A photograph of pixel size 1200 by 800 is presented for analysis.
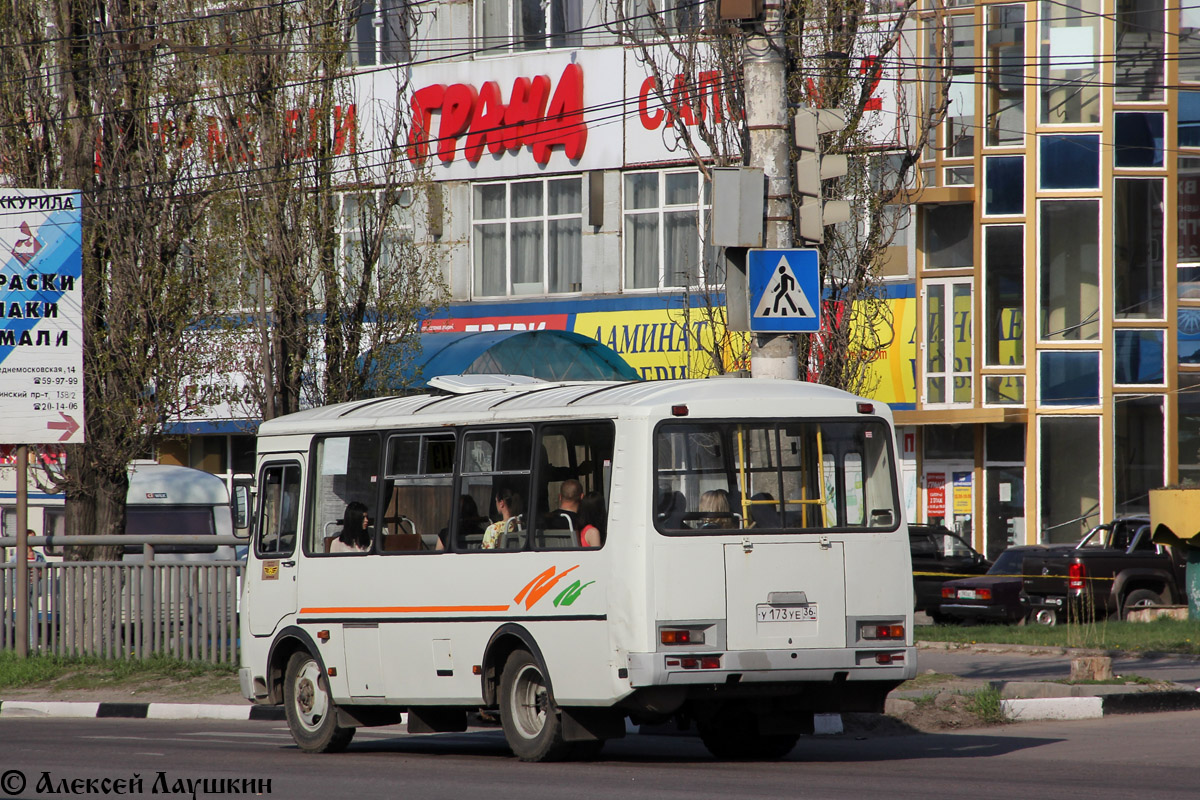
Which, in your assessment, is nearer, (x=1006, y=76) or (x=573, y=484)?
(x=573, y=484)

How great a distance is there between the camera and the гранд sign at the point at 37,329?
19.2 m

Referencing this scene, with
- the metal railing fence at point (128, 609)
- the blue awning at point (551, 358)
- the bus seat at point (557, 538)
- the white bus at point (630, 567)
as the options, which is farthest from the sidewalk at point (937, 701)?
the blue awning at point (551, 358)

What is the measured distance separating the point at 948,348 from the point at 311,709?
72.9ft

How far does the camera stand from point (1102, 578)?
24.5 meters

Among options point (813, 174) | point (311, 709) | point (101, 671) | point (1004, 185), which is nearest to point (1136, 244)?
point (1004, 185)

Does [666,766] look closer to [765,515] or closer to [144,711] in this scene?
[765,515]

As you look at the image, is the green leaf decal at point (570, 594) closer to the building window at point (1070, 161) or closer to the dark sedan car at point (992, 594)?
the dark sedan car at point (992, 594)

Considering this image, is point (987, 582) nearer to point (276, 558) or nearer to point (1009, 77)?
point (1009, 77)

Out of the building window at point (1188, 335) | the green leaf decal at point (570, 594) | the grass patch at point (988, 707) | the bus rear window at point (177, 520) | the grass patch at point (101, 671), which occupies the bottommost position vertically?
the grass patch at point (101, 671)

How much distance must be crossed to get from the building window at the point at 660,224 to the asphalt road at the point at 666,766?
18.6 meters

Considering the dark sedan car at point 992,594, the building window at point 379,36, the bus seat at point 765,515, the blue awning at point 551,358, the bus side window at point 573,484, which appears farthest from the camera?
the building window at point 379,36

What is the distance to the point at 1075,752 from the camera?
11742 mm

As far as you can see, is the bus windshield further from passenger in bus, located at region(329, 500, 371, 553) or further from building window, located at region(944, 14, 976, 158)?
building window, located at region(944, 14, 976, 158)

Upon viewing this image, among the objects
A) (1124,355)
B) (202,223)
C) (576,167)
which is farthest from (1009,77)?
(202,223)
